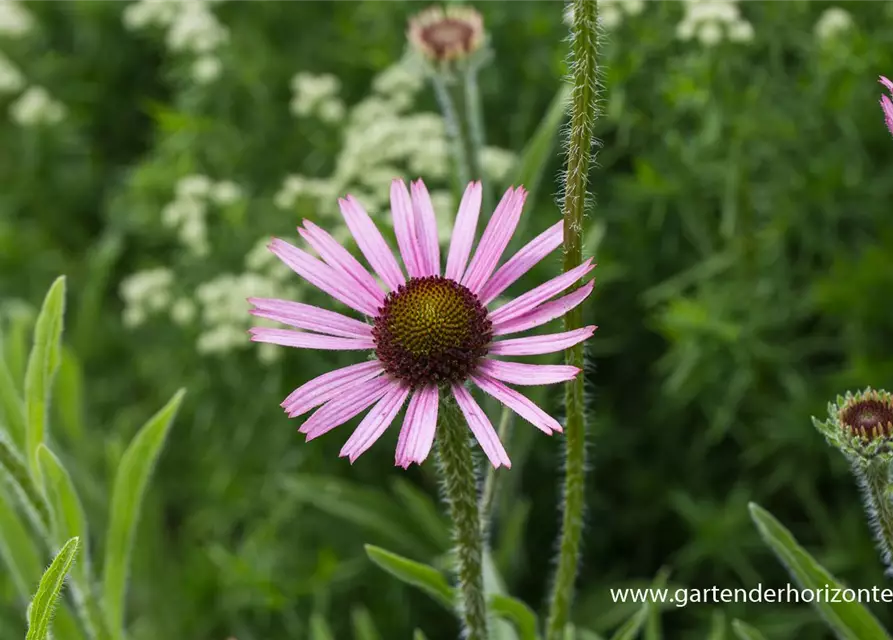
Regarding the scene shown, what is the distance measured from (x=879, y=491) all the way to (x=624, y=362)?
1.68 meters

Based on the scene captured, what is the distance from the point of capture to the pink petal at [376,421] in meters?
1.13

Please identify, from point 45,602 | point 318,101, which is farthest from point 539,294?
point 318,101

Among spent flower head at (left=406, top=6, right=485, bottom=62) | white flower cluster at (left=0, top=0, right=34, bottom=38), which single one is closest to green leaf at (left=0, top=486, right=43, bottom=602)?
spent flower head at (left=406, top=6, right=485, bottom=62)

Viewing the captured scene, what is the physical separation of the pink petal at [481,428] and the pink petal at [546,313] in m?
0.10

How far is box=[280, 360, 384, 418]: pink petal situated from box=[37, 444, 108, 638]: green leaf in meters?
0.42

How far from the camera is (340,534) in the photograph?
272 centimetres

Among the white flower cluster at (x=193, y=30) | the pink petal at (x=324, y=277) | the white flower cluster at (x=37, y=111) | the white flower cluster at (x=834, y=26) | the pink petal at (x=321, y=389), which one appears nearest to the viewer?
the pink petal at (x=321, y=389)

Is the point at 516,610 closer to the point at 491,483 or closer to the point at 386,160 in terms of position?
the point at 491,483

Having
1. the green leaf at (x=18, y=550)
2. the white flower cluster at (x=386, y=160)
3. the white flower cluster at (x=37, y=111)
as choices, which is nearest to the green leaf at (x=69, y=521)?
the green leaf at (x=18, y=550)

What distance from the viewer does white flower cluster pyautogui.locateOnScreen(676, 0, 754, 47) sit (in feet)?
7.36

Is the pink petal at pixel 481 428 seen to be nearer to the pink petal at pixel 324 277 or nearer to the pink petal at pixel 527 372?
the pink petal at pixel 527 372

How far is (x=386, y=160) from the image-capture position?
2.70m

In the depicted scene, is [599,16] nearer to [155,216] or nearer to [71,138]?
[155,216]

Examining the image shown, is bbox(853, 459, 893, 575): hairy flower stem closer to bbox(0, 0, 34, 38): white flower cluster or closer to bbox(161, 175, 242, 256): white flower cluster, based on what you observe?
bbox(161, 175, 242, 256): white flower cluster
